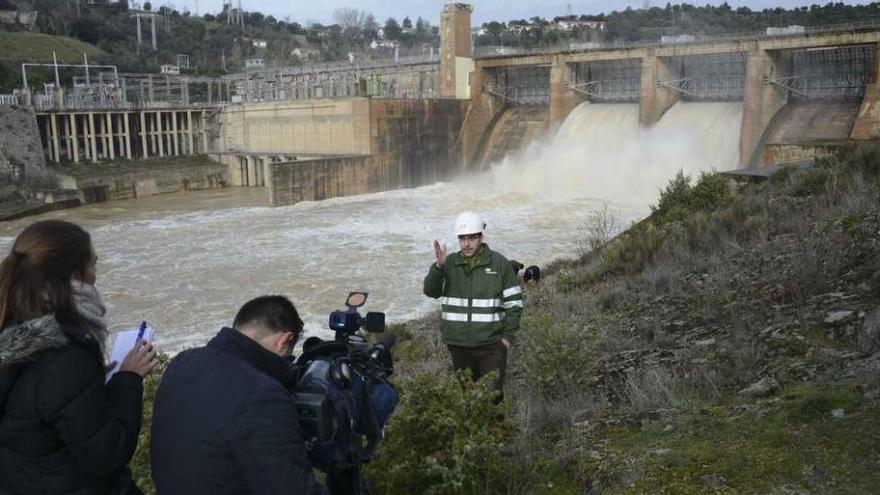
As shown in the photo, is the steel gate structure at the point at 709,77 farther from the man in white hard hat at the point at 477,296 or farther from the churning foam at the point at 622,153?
the man in white hard hat at the point at 477,296

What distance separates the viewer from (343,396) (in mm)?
2270

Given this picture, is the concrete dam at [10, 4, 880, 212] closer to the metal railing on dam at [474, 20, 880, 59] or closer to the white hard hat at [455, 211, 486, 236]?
the metal railing on dam at [474, 20, 880, 59]

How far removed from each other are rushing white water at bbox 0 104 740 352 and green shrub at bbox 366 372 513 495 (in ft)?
32.3

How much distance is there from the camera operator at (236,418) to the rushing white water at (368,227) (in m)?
10.6

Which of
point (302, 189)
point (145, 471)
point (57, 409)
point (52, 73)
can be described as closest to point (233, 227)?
point (302, 189)

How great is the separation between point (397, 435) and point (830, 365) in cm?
275

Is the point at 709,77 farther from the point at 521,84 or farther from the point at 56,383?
the point at 56,383

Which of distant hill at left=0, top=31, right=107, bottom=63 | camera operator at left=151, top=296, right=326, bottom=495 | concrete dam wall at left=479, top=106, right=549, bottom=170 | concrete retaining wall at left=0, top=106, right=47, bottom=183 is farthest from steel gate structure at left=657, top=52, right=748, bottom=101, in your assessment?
distant hill at left=0, top=31, right=107, bottom=63

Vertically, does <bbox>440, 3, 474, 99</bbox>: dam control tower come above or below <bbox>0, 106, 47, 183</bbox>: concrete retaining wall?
above

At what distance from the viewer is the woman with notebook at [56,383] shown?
6.68 ft

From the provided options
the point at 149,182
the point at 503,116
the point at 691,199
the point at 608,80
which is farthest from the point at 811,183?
the point at 149,182

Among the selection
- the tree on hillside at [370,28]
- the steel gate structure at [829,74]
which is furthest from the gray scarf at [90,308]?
the tree on hillside at [370,28]

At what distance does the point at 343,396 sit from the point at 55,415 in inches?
32.2

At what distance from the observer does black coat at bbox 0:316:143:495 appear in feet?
6.66
